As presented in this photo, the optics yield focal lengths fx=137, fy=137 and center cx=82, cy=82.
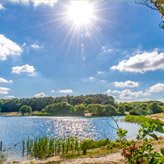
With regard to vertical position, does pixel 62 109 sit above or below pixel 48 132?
above

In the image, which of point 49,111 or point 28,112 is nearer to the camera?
point 49,111


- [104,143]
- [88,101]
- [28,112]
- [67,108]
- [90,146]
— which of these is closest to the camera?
[90,146]

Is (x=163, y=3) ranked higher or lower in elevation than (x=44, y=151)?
higher

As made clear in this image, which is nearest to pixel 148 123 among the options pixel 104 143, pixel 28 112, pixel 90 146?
pixel 90 146

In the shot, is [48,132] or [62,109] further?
[62,109]

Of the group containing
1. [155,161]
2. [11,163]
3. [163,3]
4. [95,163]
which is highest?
[163,3]

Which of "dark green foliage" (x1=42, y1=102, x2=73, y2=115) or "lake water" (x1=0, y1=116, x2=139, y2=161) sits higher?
"dark green foliage" (x1=42, y1=102, x2=73, y2=115)

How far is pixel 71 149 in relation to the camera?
58.2ft

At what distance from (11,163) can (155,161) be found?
54.4 feet

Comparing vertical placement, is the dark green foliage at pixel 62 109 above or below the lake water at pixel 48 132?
above

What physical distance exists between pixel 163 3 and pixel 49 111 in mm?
156574

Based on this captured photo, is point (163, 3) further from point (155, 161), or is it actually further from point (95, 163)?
point (95, 163)

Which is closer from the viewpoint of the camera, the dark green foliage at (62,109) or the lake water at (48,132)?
the lake water at (48,132)

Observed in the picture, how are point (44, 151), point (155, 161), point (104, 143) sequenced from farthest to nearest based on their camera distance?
point (104, 143) → point (44, 151) → point (155, 161)
